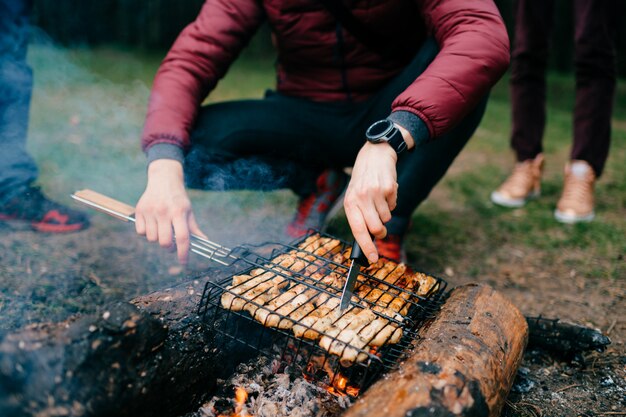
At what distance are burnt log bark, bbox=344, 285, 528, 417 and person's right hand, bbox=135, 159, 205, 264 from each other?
36.8 inches

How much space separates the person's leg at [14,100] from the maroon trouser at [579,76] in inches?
147

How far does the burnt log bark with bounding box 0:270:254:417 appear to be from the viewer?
1294 mm

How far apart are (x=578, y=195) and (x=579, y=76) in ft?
3.08

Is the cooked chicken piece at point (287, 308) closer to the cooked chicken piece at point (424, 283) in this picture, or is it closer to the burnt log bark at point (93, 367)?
the burnt log bark at point (93, 367)

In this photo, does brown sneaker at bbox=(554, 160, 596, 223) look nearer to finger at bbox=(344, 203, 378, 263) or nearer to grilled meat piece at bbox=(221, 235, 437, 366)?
grilled meat piece at bbox=(221, 235, 437, 366)

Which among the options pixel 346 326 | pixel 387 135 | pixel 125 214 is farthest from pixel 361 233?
pixel 125 214

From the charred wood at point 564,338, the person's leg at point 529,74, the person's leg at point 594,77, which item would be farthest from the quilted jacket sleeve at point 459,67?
the person's leg at point 529,74

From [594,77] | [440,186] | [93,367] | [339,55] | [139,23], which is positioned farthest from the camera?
[139,23]

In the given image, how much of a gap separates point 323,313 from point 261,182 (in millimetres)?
1420

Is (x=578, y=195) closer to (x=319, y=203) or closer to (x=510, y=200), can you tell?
(x=510, y=200)

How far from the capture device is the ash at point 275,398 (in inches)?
62.2

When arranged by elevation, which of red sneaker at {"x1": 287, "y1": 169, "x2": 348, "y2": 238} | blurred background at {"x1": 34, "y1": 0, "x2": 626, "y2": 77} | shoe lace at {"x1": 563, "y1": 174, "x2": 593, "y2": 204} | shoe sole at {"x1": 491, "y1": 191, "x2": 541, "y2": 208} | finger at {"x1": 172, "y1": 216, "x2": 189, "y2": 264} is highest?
finger at {"x1": 172, "y1": 216, "x2": 189, "y2": 264}

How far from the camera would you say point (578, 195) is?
3.86m

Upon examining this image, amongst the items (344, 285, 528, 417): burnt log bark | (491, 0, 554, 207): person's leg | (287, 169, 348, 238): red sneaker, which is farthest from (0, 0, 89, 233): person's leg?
(491, 0, 554, 207): person's leg
